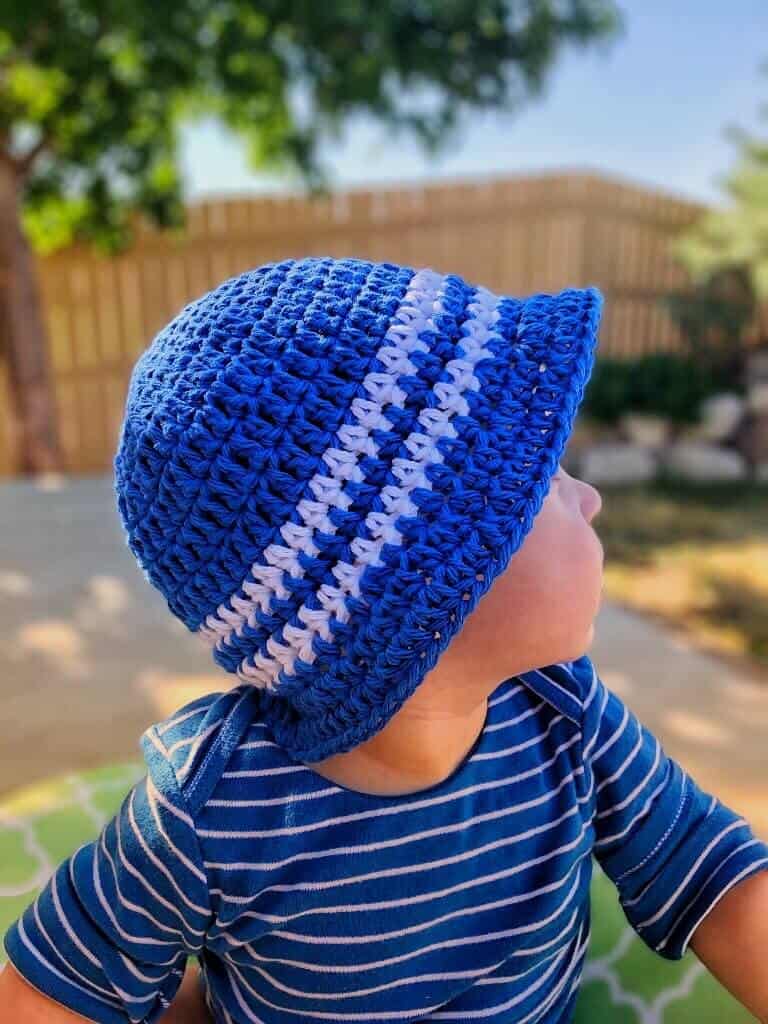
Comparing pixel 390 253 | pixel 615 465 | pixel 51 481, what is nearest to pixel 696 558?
pixel 615 465

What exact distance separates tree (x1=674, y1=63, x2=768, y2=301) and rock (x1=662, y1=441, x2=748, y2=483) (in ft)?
3.37

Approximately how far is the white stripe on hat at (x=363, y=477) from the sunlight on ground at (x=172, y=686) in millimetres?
1776

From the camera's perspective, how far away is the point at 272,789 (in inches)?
32.0

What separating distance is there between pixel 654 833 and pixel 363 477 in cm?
54

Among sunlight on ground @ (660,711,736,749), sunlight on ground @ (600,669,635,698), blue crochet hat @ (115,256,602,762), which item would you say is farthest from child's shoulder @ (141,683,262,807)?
sunlight on ground @ (600,669,635,698)

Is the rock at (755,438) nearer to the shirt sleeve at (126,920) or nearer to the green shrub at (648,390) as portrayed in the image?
the green shrub at (648,390)

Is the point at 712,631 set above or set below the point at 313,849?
below

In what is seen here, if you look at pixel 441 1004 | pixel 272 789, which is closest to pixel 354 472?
pixel 272 789

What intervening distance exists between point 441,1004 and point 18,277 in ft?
19.3

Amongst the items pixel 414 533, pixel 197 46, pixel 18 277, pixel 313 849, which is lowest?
pixel 18 277

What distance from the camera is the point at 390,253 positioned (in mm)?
6387

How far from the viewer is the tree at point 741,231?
5281mm

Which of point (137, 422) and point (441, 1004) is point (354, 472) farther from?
point (441, 1004)

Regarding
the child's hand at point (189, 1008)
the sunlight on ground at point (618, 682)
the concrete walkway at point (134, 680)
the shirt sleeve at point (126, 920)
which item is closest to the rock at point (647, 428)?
the concrete walkway at point (134, 680)
